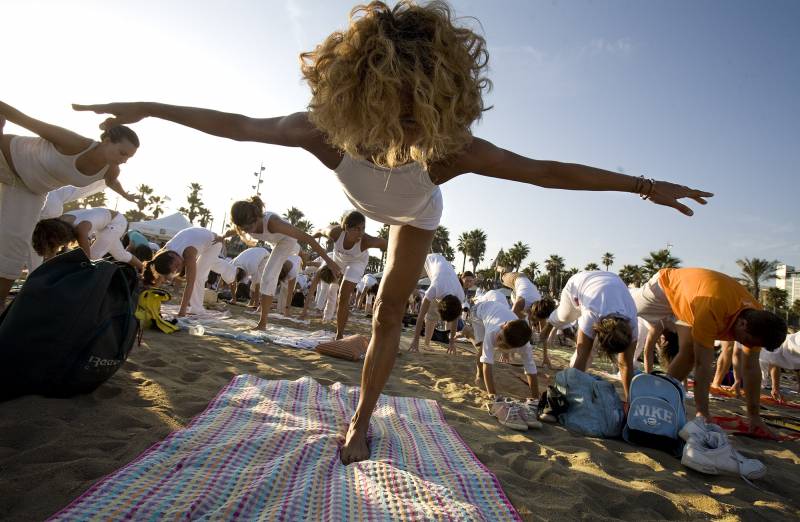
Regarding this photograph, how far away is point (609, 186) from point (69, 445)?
275 centimetres

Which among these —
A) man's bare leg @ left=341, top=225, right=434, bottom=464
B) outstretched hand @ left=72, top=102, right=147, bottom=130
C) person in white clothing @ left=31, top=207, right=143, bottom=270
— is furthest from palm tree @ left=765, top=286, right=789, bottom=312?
outstretched hand @ left=72, top=102, right=147, bottom=130

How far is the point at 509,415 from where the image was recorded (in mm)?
3232

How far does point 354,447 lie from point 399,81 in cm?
174

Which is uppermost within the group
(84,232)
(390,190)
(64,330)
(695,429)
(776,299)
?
(776,299)

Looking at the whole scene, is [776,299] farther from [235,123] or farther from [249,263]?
[235,123]

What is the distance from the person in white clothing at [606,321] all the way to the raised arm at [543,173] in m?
2.25

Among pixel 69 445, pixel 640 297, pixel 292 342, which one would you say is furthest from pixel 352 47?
pixel 640 297

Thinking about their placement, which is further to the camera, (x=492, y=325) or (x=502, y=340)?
(x=492, y=325)

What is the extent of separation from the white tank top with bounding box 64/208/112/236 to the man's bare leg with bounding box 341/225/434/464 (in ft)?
14.7

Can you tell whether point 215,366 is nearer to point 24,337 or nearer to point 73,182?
point 24,337

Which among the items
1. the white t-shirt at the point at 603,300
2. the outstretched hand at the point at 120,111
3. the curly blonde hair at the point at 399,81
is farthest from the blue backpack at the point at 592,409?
the outstretched hand at the point at 120,111

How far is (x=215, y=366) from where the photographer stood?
3.63 meters

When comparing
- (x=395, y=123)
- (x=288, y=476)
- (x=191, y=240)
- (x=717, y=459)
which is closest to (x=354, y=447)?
(x=288, y=476)

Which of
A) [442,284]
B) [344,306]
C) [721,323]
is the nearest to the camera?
[721,323]
